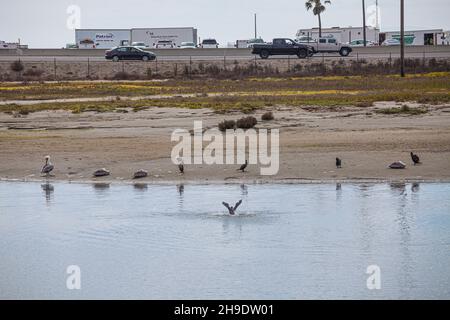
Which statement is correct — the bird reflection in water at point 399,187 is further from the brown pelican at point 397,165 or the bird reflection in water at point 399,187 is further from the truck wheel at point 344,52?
the truck wheel at point 344,52

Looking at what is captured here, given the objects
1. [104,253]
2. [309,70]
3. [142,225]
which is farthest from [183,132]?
[309,70]

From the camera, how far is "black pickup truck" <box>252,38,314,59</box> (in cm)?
7675

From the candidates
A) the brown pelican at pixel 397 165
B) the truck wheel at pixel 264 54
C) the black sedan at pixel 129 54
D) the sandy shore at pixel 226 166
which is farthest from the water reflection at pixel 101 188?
the black sedan at pixel 129 54

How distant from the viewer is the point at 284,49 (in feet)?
253

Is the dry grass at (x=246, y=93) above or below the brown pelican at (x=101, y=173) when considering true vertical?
above

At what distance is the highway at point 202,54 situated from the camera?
3157 inches

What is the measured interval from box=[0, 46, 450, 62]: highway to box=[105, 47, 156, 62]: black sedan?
2144 millimetres

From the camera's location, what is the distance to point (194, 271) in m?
14.5

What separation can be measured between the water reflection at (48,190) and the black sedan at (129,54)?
2222 inches

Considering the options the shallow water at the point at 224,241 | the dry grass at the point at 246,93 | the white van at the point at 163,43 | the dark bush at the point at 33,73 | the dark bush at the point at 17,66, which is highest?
the white van at the point at 163,43

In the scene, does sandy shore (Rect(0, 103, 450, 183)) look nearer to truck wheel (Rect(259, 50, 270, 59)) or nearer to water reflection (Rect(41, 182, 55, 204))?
water reflection (Rect(41, 182, 55, 204))

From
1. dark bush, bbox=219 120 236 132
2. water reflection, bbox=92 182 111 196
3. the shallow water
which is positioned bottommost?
the shallow water

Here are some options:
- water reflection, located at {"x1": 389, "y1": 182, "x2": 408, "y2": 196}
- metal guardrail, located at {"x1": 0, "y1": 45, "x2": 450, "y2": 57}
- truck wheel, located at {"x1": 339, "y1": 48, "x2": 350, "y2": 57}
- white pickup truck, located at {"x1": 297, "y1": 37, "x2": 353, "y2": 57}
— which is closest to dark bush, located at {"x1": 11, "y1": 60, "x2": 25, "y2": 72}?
metal guardrail, located at {"x1": 0, "y1": 45, "x2": 450, "y2": 57}

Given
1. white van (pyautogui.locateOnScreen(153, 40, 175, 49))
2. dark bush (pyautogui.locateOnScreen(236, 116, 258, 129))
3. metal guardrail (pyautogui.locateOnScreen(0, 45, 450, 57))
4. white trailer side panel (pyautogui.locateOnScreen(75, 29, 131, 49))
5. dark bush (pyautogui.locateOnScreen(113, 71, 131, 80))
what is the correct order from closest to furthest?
dark bush (pyautogui.locateOnScreen(236, 116, 258, 129)) → dark bush (pyautogui.locateOnScreen(113, 71, 131, 80)) → metal guardrail (pyautogui.locateOnScreen(0, 45, 450, 57)) → white van (pyautogui.locateOnScreen(153, 40, 175, 49)) → white trailer side panel (pyautogui.locateOnScreen(75, 29, 131, 49))
